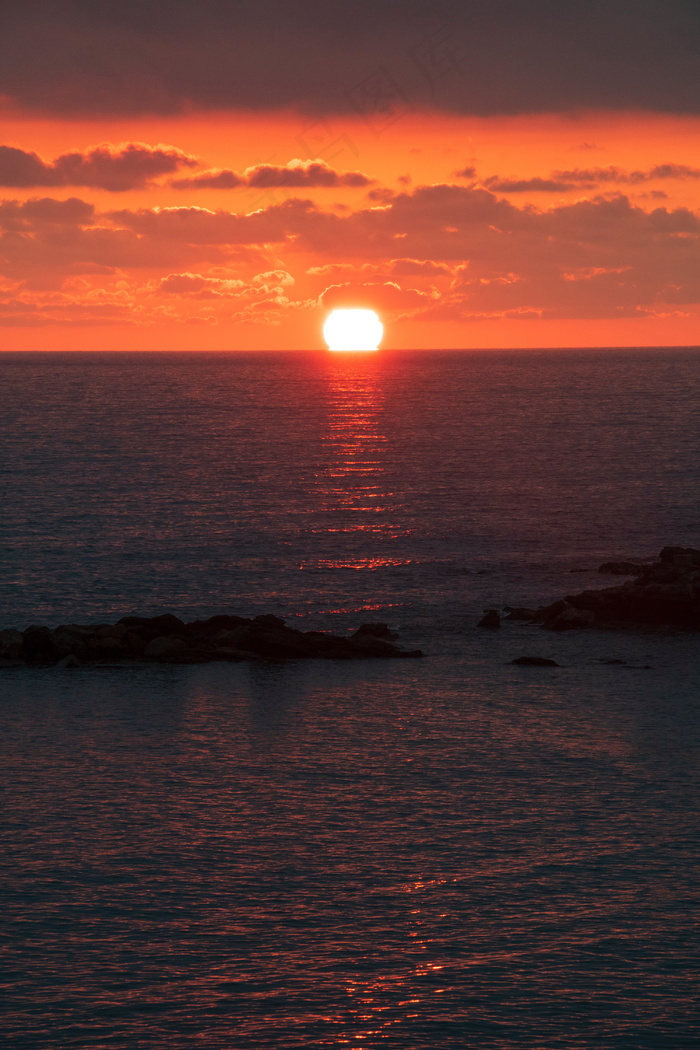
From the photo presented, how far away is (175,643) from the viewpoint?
55094 millimetres

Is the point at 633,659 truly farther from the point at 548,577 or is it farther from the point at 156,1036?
the point at 156,1036

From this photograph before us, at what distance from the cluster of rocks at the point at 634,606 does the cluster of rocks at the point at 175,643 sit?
864 centimetres

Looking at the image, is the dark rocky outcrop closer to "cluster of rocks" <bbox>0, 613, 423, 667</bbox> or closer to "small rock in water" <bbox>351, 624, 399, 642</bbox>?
"small rock in water" <bbox>351, 624, 399, 642</bbox>

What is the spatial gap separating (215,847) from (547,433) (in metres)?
149

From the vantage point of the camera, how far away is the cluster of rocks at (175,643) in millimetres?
53844

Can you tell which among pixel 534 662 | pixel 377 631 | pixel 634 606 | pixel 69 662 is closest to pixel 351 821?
pixel 534 662

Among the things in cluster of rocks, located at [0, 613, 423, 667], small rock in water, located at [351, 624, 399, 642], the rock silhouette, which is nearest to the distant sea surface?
small rock in water, located at [351, 624, 399, 642]

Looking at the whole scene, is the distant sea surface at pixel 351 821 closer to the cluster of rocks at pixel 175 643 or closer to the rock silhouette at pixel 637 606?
the cluster of rocks at pixel 175 643

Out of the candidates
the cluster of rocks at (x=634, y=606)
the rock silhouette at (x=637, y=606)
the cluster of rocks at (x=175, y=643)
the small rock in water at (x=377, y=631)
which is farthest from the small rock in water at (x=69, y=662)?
the rock silhouette at (x=637, y=606)

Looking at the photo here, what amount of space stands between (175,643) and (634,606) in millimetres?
23765

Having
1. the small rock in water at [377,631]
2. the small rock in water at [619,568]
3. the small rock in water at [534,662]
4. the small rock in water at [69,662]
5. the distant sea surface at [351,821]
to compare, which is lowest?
the distant sea surface at [351,821]

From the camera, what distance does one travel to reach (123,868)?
1212 inches

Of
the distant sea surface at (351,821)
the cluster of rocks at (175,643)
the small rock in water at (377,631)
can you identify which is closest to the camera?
the distant sea surface at (351,821)

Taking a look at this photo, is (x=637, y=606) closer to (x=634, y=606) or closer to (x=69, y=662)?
(x=634, y=606)
